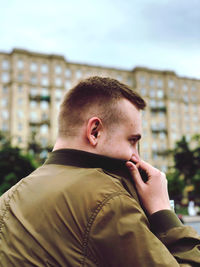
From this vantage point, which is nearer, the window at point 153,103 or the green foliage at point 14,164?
the green foliage at point 14,164

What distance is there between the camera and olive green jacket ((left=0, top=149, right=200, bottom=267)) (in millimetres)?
1147

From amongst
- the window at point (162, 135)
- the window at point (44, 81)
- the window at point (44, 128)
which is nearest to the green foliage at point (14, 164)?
the window at point (44, 128)

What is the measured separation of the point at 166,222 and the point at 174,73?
69.8m

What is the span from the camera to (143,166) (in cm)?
161

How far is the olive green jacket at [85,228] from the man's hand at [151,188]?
64mm

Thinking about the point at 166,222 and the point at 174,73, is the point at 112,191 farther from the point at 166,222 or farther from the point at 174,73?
the point at 174,73

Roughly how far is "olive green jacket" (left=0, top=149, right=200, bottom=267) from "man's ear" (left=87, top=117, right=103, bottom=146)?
5.7 inches

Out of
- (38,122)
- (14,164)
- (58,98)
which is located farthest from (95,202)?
(58,98)

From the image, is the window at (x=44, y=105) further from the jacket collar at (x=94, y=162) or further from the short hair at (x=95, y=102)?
the jacket collar at (x=94, y=162)

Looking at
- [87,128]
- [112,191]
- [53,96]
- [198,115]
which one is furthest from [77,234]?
[198,115]

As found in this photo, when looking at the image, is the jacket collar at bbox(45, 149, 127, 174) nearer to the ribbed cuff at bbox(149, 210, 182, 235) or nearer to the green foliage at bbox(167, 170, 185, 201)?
the ribbed cuff at bbox(149, 210, 182, 235)

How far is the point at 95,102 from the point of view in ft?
5.08

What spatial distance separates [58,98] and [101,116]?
60.3 meters

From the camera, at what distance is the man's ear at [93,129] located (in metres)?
1.50
